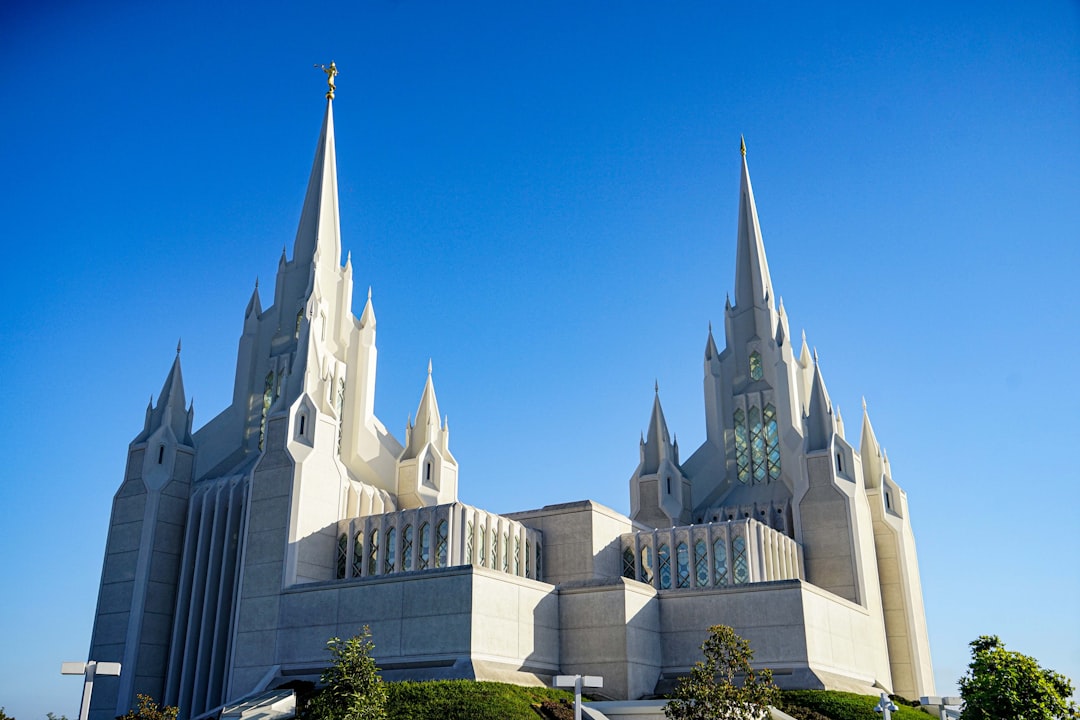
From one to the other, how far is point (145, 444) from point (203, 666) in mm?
10464

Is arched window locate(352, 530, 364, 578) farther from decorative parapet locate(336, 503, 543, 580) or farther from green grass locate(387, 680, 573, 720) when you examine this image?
green grass locate(387, 680, 573, 720)

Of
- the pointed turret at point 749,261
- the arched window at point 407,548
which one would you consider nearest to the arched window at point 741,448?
the pointed turret at point 749,261

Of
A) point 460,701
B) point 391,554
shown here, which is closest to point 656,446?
point 391,554

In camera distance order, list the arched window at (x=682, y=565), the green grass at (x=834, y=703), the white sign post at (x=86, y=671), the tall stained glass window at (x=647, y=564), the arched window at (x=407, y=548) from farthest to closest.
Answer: the tall stained glass window at (x=647, y=564)
the arched window at (x=682, y=565)
the arched window at (x=407, y=548)
the green grass at (x=834, y=703)
the white sign post at (x=86, y=671)

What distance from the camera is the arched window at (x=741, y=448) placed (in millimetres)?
51306

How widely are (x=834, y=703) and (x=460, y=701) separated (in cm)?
1142

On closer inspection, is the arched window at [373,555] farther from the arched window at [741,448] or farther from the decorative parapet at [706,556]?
the arched window at [741,448]

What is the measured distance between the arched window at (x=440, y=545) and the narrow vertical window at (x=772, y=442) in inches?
775

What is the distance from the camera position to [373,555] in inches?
1516

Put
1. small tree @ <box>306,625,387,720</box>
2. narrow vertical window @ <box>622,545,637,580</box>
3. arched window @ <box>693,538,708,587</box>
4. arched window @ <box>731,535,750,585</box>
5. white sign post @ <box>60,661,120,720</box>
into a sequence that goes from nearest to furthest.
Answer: white sign post @ <box>60,661,120,720</box> → small tree @ <box>306,625,387,720</box> → arched window @ <box>731,535,750,585</box> → arched window @ <box>693,538,708,587</box> → narrow vertical window @ <box>622,545,637,580</box>

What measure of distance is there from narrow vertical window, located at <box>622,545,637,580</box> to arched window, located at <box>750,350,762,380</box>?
1626 centimetres

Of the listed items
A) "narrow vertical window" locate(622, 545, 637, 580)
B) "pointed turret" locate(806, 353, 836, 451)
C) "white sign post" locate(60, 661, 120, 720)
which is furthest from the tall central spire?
"white sign post" locate(60, 661, 120, 720)

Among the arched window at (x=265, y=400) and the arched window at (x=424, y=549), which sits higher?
the arched window at (x=265, y=400)

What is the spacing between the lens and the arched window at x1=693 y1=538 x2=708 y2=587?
129 ft
